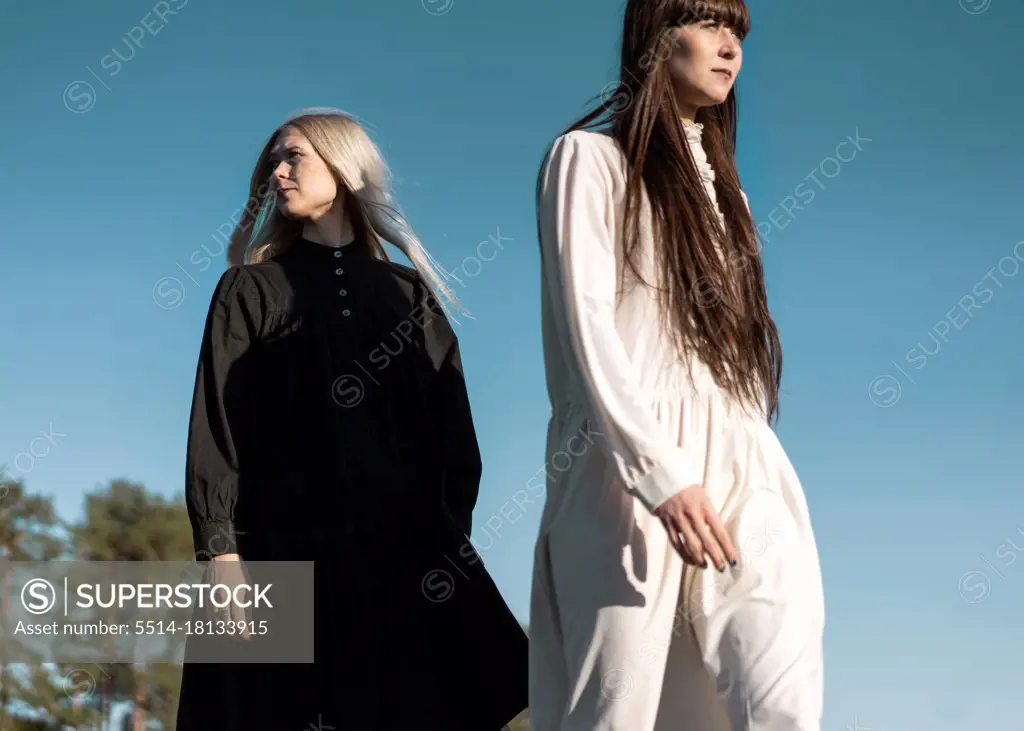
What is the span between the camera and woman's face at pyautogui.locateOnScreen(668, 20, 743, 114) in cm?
363

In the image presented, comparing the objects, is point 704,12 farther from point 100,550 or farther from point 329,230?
point 100,550

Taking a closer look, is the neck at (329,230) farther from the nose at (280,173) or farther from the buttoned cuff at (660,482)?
the buttoned cuff at (660,482)

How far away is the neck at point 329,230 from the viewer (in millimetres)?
5176

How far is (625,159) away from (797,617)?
4.06 feet

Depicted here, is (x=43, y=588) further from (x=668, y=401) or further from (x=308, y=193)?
(x=668, y=401)

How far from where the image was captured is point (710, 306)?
11.4ft

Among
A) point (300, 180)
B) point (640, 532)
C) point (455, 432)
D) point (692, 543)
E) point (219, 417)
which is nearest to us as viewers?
point (692, 543)

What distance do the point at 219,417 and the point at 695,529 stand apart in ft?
7.10

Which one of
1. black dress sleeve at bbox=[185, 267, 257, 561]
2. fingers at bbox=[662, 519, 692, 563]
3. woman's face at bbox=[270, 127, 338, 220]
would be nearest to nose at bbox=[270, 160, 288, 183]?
woman's face at bbox=[270, 127, 338, 220]

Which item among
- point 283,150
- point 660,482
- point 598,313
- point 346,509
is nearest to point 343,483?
point 346,509

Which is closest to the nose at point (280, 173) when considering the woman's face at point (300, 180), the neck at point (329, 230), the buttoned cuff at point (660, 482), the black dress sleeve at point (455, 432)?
the woman's face at point (300, 180)

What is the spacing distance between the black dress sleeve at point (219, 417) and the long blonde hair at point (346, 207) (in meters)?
0.26

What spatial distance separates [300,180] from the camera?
509 centimetres

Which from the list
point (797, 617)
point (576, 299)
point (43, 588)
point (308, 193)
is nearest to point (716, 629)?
point (797, 617)
